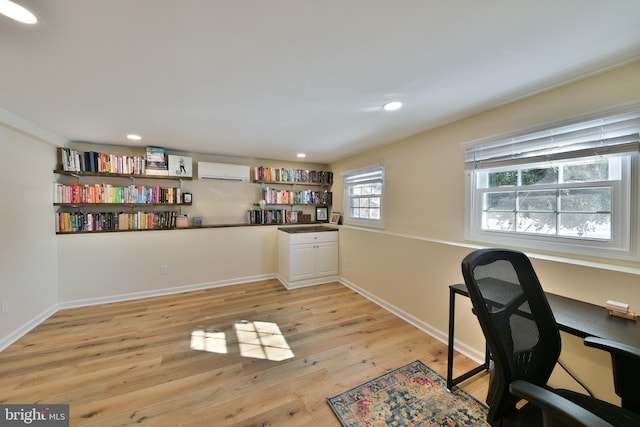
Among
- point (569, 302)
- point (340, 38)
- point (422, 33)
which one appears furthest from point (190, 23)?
point (569, 302)

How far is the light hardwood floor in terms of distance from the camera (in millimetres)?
1456

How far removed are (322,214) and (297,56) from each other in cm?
329

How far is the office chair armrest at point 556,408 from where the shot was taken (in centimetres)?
60

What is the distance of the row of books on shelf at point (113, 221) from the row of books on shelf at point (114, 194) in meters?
0.18

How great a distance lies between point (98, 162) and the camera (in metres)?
2.94

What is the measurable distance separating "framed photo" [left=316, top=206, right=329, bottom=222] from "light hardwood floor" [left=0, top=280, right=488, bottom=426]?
1.85 m

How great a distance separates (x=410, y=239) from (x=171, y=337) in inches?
106

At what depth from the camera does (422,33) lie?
3.75 feet

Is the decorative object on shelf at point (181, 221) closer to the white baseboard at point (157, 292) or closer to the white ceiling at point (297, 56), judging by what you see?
the white baseboard at point (157, 292)

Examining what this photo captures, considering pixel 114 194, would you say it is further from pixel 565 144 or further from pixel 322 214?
pixel 565 144

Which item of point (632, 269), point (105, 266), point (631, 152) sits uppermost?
point (631, 152)

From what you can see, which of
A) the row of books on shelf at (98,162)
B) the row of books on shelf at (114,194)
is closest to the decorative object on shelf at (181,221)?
the row of books on shelf at (114,194)

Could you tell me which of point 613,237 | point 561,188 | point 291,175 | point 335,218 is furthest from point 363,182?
point 613,237

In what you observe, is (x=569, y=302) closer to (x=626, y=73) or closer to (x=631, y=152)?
(x=631, y=152)
